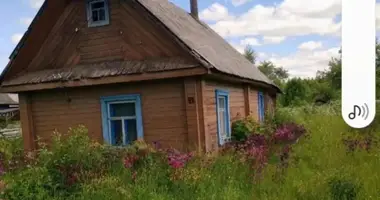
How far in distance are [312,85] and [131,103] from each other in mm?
32874

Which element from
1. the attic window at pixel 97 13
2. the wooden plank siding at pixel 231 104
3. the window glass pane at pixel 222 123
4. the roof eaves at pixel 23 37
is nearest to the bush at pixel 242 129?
the wooden plank siding at pixel 231 104

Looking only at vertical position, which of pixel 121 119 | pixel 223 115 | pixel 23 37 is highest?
pixel 23 37

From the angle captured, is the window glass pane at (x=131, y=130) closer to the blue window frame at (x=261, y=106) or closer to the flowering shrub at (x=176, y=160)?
the flowering shrub at (x=176, y=160)

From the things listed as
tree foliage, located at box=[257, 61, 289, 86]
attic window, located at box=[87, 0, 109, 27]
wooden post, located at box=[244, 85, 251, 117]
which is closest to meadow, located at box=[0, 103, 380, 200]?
attic window, located at box=[87, 0, 109, 27]

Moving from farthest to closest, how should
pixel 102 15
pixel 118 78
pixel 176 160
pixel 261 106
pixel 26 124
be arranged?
pixel 261 106, pixel 26 124, pixel 102 15, pixel 118 78, pixel 176 160

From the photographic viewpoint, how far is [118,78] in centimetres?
922

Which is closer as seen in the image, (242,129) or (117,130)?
(117,130)

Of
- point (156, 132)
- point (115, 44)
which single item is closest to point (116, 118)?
point (156, 132)

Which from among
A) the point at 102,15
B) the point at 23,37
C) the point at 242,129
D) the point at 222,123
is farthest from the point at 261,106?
the point at 23,37

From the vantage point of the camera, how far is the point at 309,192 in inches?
213

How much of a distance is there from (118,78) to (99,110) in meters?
1.37

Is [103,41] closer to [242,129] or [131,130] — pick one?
[131,130]

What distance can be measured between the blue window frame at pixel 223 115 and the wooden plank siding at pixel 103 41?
214 centimetres

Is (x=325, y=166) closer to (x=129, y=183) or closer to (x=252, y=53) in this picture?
(x=129, y=183)
